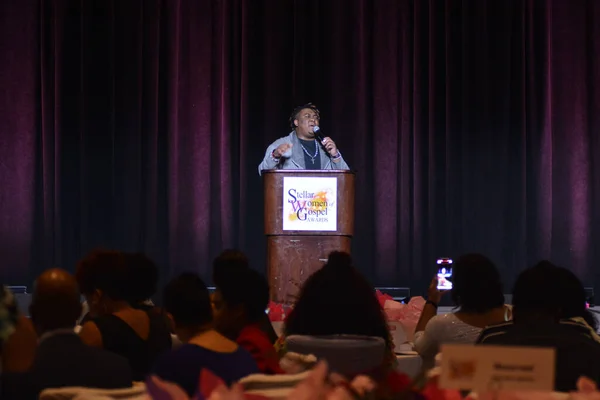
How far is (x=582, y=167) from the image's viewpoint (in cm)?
863

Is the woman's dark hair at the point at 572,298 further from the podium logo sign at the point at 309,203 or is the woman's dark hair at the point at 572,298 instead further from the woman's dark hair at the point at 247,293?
the podium logo sign at the point at 309,203

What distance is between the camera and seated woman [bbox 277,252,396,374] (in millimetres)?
2980

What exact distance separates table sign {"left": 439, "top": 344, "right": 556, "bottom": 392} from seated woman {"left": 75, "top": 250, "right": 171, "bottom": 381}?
2.01 metres

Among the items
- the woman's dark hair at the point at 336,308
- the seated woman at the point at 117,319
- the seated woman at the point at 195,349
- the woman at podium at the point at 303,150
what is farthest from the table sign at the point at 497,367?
the woman at podium at the point at 303,150

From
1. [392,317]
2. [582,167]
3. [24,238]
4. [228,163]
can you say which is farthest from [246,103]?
[392,317]

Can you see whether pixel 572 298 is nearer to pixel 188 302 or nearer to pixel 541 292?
pixel 541 292

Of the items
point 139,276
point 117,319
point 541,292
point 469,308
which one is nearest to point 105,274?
point 139,276

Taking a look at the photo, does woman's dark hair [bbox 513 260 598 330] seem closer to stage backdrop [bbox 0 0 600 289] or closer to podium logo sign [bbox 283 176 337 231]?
podium logo sign [bbox 283 176 337 231]

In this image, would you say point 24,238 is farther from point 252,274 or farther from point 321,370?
point 321,370

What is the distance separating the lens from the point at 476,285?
3.04 m

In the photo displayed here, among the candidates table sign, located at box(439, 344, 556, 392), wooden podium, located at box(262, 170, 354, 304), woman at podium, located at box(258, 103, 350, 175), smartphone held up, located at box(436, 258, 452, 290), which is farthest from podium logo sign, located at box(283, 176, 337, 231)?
table sign, located at box(439, 344, 556, 392)

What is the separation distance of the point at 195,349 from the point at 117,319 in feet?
2.36

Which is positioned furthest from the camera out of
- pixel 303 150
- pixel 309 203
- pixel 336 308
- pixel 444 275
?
pixel 303 150

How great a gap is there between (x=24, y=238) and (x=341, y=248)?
3.25m
